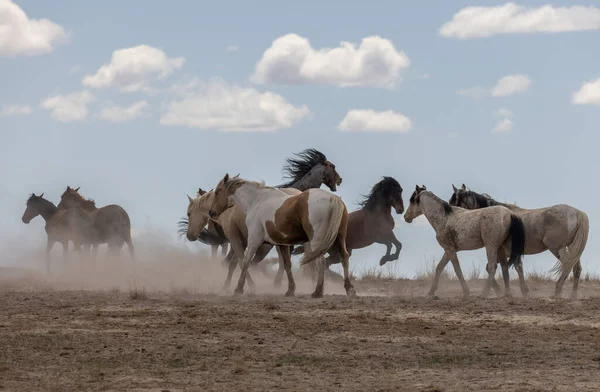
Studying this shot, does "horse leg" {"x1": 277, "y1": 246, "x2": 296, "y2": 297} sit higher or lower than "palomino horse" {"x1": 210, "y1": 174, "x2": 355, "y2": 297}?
lower

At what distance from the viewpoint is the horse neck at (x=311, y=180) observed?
777 inches

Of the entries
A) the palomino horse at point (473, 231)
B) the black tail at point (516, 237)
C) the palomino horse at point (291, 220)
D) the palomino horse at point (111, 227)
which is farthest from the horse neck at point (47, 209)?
the black tail at point (516, 237)

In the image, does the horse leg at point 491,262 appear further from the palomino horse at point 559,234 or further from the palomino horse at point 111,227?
the palomino horse at point 111,227

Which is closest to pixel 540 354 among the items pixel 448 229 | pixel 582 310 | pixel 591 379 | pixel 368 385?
pixel 591 379

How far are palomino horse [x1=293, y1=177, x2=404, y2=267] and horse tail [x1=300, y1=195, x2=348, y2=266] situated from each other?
4795 millimetres

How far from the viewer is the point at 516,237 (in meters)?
16.1

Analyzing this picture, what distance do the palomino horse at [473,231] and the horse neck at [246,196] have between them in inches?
104

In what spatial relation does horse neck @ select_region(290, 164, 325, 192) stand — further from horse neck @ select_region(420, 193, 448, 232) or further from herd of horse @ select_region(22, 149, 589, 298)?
horse neck @ select_region(420, 193, 448, 232)

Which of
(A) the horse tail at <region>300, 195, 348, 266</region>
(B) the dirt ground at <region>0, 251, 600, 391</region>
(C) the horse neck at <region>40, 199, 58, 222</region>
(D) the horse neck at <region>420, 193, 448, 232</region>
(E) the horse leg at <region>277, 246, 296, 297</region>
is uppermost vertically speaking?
(C) the horse neck at <region>40, 199, 58, 222</region>

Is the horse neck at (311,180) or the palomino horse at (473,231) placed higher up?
the horse neck at (311,180)

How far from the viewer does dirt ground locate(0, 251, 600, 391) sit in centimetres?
927

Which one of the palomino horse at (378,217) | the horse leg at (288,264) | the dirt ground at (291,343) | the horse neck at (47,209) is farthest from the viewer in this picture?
Answer: the horse neck at (47,209)

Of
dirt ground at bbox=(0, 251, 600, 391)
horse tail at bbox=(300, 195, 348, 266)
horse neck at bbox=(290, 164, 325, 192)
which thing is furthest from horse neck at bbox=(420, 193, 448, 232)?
horse neck at bbox=(290, 164, 325, 192)

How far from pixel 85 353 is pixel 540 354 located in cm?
428
